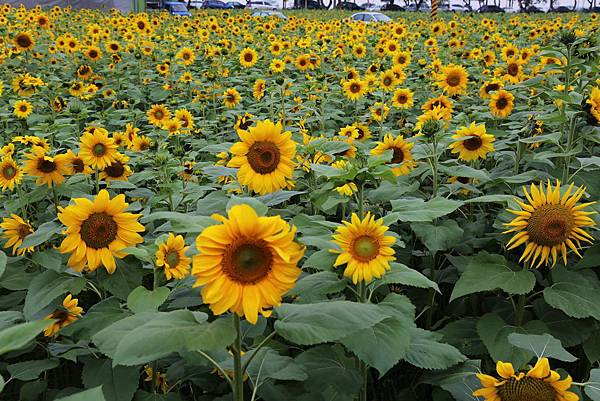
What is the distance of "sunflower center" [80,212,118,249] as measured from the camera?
67.2 inches

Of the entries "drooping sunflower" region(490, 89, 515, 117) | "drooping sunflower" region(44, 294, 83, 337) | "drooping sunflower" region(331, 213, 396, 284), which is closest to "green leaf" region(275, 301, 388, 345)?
"drooping sunflower" region(331, 213, 396, 284)

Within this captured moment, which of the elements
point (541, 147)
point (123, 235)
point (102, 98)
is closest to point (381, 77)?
point (541, 147)

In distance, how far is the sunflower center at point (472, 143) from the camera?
2771mm

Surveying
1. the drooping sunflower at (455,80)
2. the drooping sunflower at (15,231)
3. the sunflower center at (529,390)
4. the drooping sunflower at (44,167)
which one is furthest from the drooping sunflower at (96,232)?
the drooping sunflower at (455,80)

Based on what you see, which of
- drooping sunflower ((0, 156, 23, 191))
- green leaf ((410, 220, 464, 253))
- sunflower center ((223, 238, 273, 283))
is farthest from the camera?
drooping sunflower ((0, 156, 23, 191))

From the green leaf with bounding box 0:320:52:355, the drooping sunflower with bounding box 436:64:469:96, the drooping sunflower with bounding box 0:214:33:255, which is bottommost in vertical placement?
the drooping sunflower with bounding box 0:214:33:255

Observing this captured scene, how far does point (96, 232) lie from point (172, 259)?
243mm

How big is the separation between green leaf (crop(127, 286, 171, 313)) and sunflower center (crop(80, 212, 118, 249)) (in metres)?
0.22

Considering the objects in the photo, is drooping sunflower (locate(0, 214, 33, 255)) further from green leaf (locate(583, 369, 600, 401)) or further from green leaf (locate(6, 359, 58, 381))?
green leaf (locate(583, 369, 600, 401))

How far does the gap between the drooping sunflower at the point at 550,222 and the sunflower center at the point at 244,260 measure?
3.15ft

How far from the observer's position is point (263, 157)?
200cm

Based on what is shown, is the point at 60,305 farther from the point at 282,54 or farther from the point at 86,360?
the point at 282,54

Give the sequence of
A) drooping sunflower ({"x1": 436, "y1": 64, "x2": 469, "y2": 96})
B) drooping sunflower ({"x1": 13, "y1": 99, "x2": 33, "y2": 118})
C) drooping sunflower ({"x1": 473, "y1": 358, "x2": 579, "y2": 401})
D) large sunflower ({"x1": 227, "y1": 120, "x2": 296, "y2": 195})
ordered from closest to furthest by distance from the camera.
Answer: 1. drooping sunflower ({"x1": 473, "y1": 358, "x2": 579, "y2": 401})
2. large sunflower ({"x1": 227, "y1": 120, "x2": 296, "y2": 195})
3. drooping sunflower ({"x1": 436, "y1": 64, "x2": 469, "y2": 96})
4. drooping sunflower ({"x1": 13, "y1": 99, "x2": 33, "y2": 118})

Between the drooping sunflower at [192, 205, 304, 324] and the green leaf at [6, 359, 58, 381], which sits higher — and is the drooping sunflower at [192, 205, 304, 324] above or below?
above
